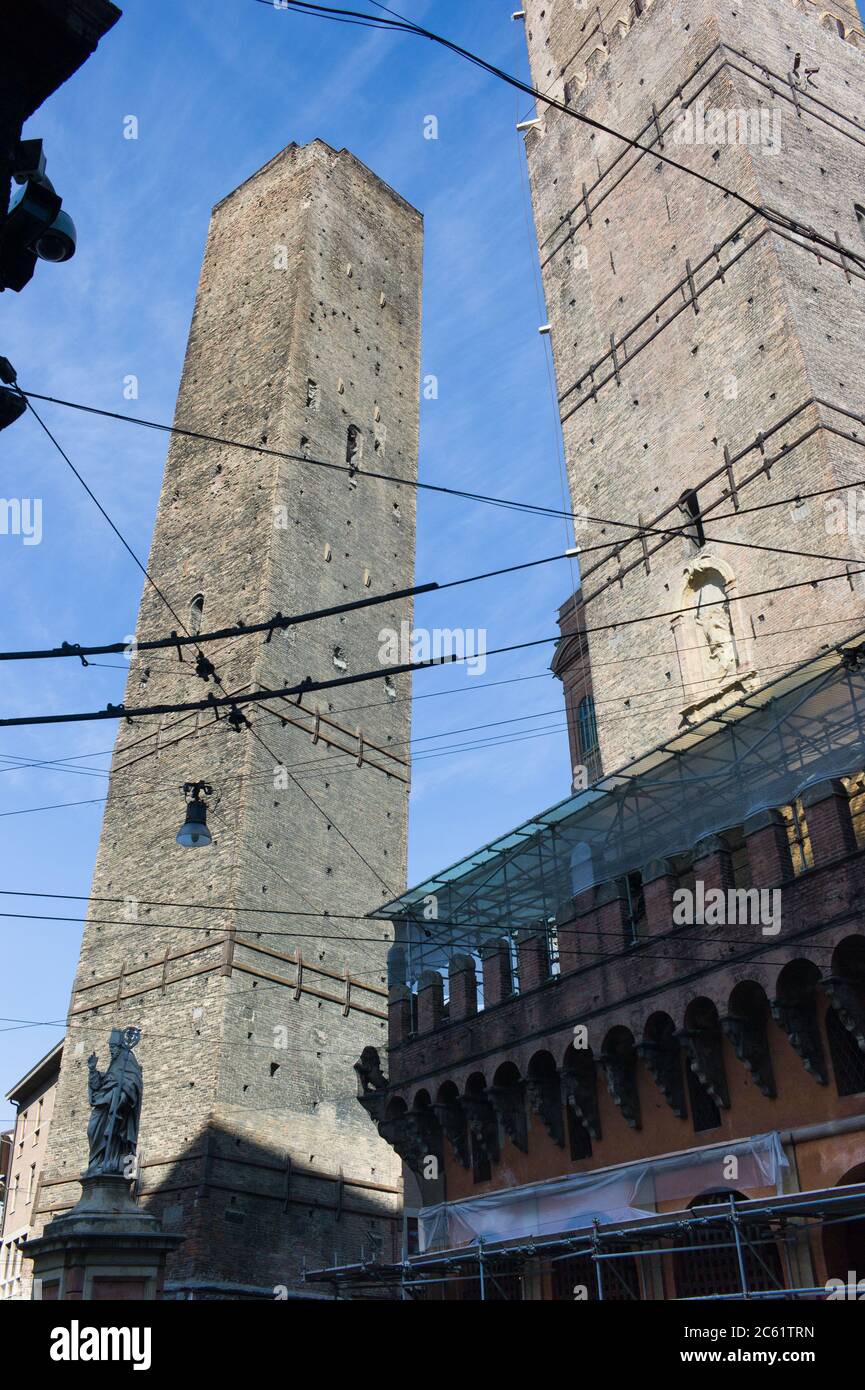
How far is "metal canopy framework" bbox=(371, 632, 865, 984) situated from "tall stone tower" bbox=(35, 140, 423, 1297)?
→ 525 cm

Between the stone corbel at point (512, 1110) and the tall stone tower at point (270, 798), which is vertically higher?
the tall stone tower at point (270, 798)

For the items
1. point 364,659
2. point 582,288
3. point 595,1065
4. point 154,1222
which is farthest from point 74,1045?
point 582,288

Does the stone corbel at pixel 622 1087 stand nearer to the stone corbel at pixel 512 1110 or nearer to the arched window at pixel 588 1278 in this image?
the arched window at pixel 588 1278

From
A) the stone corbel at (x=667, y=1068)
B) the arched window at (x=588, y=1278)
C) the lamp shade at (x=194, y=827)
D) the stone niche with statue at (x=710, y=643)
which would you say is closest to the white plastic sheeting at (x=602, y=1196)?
the arched window at (x=588, y=1278)

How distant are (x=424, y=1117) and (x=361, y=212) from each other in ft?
92.1

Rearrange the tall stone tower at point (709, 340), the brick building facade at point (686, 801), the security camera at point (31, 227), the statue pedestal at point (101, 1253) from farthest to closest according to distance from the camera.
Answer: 1. the tall stone tower at point (709, 340)
2. the statue pedestal at point (101, 1253)
3. the brick building facade at point (686, 801)
4. the security camera at point (31, 227)

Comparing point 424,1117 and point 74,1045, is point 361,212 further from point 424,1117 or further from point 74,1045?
point 424,1117

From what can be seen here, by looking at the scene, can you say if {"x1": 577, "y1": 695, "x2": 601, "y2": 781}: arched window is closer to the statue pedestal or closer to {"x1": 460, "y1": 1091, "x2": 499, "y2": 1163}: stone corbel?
{"x1": 460, "y1": 1091, "x2": 499, "y2": 1163}: stone corbel

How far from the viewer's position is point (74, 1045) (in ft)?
84.9

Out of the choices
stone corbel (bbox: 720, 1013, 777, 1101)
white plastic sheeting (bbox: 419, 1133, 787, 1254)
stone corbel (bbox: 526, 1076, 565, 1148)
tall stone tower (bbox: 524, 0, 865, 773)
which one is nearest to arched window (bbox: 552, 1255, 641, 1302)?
white plastic sheeting (bbox: 419, 1133, 787, 1254)

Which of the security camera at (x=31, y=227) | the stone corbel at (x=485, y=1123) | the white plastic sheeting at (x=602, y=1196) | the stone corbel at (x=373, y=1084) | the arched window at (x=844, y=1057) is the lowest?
the white plastic sheeting at (x=602, y=1196)

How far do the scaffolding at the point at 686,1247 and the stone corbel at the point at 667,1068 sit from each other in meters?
1.46

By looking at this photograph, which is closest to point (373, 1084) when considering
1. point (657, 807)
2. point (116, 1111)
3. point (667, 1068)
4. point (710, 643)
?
point (116, 1111)

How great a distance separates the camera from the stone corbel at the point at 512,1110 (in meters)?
16.4
